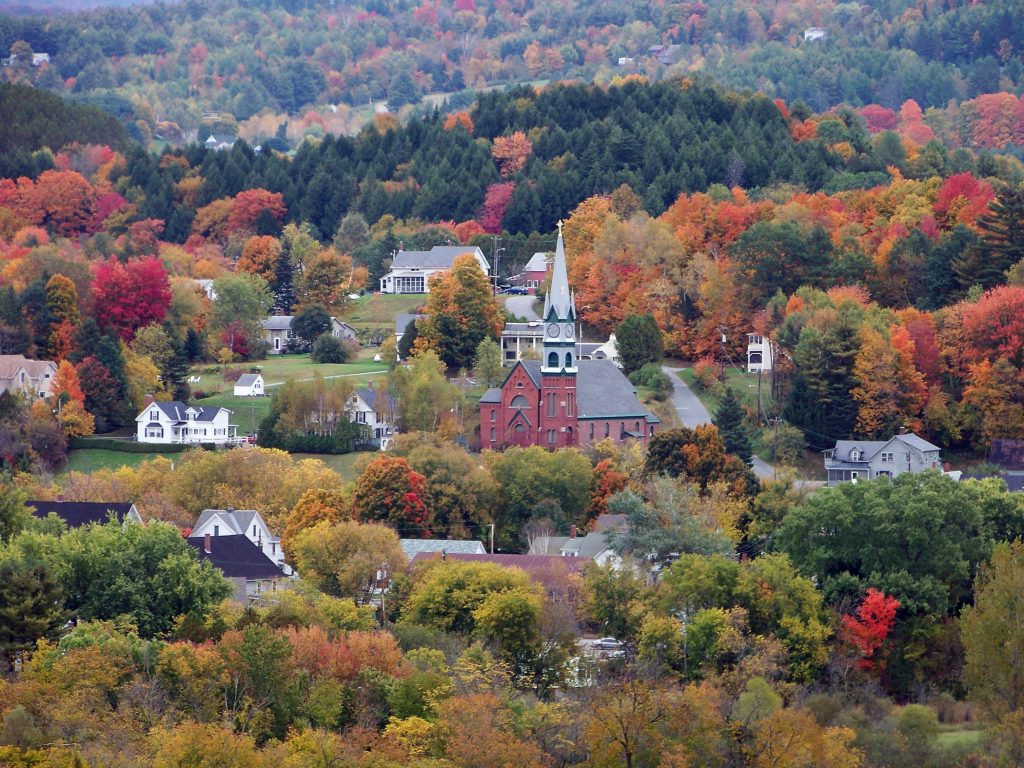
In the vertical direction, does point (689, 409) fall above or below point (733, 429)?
above

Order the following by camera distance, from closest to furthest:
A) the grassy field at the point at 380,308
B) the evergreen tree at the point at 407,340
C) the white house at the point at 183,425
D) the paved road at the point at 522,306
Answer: the white house at the point at 183,425
the evergreen tree at the point at 407,340
the paved road at the point at 522,306
the grassy field at the point at 380,308

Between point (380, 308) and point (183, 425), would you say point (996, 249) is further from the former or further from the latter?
point (183, 425)

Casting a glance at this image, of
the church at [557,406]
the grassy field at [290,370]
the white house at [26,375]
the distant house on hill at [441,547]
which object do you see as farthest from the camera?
the grassy field at [290,370]

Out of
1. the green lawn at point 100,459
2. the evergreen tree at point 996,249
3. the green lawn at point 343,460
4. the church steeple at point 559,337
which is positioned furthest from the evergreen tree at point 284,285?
the evergreen tree at point 996,249

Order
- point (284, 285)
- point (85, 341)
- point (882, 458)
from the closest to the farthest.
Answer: point (882, 458) < point (85, 341) < point (284, 285)

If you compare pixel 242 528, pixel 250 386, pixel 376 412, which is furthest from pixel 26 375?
pixel 242 528

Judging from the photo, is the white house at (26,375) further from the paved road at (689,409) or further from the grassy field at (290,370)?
the paved road at (689,409)

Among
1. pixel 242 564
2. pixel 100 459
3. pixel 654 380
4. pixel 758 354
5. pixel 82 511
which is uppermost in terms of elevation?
pixel 758 354

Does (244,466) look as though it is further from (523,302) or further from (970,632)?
(523,302)

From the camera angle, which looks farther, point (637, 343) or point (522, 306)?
point (522, 306)
